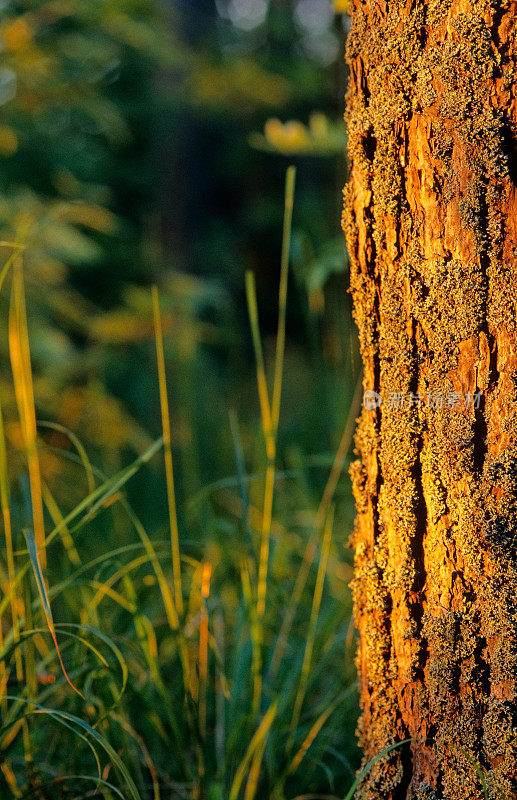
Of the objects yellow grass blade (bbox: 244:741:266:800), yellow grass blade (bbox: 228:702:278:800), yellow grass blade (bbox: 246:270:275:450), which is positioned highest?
yellow grass blade (bbox: 246:270:275:450)

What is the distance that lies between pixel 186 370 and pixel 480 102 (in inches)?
56.7

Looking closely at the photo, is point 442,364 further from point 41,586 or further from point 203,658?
point 203,658

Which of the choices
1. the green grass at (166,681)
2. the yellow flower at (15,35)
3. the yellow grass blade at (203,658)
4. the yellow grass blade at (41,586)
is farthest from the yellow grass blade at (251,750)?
the yellow flower at (15,35)

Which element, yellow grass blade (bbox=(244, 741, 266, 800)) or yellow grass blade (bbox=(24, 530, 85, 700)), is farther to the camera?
yellow grass blade (bbox=(244, 741, 266, 800))

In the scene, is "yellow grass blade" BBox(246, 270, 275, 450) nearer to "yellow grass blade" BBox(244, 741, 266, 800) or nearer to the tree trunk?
the tree trunk

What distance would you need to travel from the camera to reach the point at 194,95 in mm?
4941

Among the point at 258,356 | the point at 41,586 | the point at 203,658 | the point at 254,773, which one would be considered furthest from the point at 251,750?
the point at 258,356

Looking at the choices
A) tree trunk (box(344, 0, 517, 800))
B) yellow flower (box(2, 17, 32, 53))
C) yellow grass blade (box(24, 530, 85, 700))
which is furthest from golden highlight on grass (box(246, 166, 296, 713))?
yellow flower (box(2, 17, 32, 53))

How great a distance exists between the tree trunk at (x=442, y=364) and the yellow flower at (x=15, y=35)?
78.7 inches

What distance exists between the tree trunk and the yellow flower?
2.00 m

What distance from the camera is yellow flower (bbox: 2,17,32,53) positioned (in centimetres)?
228

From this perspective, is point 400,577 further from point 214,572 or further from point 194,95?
point 194,95

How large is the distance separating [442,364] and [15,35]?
2.25 meters

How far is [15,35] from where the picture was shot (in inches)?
89.7
